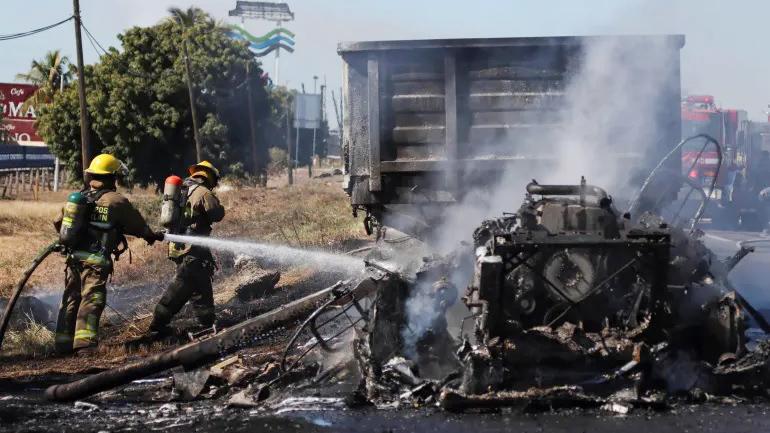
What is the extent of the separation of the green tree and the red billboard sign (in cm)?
1611

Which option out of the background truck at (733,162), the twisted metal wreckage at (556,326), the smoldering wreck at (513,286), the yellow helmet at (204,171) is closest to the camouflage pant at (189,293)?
the yellow helmet at (204,171)

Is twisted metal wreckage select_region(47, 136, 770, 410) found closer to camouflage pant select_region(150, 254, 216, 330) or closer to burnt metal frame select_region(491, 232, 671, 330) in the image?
burnt metal frame select_region(491, 232, 671, 330)

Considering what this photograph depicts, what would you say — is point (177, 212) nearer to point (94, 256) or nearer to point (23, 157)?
point (94, 256)

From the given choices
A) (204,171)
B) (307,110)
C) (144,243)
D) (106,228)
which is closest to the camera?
(106,228)

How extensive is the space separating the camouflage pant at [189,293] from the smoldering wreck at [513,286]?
4.07 feet

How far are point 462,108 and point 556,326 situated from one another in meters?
3.07

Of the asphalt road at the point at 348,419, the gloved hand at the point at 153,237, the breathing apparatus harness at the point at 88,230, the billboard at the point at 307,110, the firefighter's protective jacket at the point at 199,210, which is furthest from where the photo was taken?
the billboard at the point at 307,110

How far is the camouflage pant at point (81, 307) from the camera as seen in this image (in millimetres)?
8289

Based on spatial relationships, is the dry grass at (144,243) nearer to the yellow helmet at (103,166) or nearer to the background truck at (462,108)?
the yellow helmet at (103,166)

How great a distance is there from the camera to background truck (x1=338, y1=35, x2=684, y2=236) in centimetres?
857

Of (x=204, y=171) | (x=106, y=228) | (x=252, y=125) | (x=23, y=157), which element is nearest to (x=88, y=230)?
(x=106, y=228)

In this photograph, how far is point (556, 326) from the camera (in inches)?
240

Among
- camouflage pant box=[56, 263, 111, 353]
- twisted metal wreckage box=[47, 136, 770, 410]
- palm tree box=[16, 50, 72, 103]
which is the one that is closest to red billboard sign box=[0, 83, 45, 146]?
palm tree box=[16, 50, 72, 103]

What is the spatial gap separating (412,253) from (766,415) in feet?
13.4
